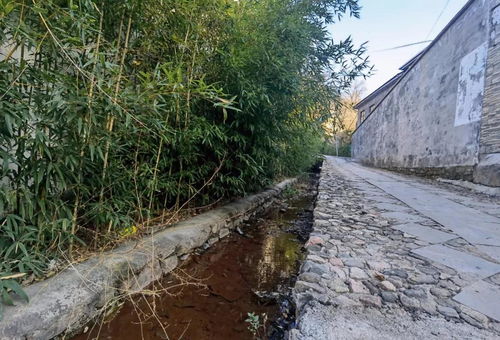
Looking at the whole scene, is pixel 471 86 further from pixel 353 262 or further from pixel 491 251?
pixel 353 262

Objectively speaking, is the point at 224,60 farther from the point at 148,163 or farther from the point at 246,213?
the point at 246,213

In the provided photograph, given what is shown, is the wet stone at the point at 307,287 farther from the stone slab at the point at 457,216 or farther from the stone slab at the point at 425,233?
the stone slab at the point at 457,216

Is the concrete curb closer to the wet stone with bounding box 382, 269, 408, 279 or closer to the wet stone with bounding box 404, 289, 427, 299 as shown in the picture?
the wet stone with bounding box 382, 269, 408, 279

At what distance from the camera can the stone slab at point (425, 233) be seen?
1792 millimetres

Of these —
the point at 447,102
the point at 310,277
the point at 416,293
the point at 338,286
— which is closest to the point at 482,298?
the point at 416,293

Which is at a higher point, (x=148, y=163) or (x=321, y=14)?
(x=321, y=14)

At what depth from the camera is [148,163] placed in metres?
1.92

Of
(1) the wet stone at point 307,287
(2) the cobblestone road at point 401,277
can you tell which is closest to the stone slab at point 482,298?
(2) the cobblestone road at point 401,277

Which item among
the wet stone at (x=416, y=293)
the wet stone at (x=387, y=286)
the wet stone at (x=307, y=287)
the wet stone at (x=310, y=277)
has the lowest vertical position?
the wet stone at (x=307, y=287)

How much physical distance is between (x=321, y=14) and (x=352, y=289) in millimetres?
2731

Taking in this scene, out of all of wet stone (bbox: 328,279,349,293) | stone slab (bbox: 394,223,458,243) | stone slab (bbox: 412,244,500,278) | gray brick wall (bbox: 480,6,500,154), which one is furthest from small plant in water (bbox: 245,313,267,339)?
gray brick wall (bbox: 480,6,500,154)

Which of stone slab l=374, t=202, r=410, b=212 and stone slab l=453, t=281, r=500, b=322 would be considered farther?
stone slab l=374, t=202, r=410, b=212

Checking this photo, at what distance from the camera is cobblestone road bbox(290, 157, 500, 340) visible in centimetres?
93

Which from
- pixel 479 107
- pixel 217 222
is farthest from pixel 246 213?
pixel 479 107
